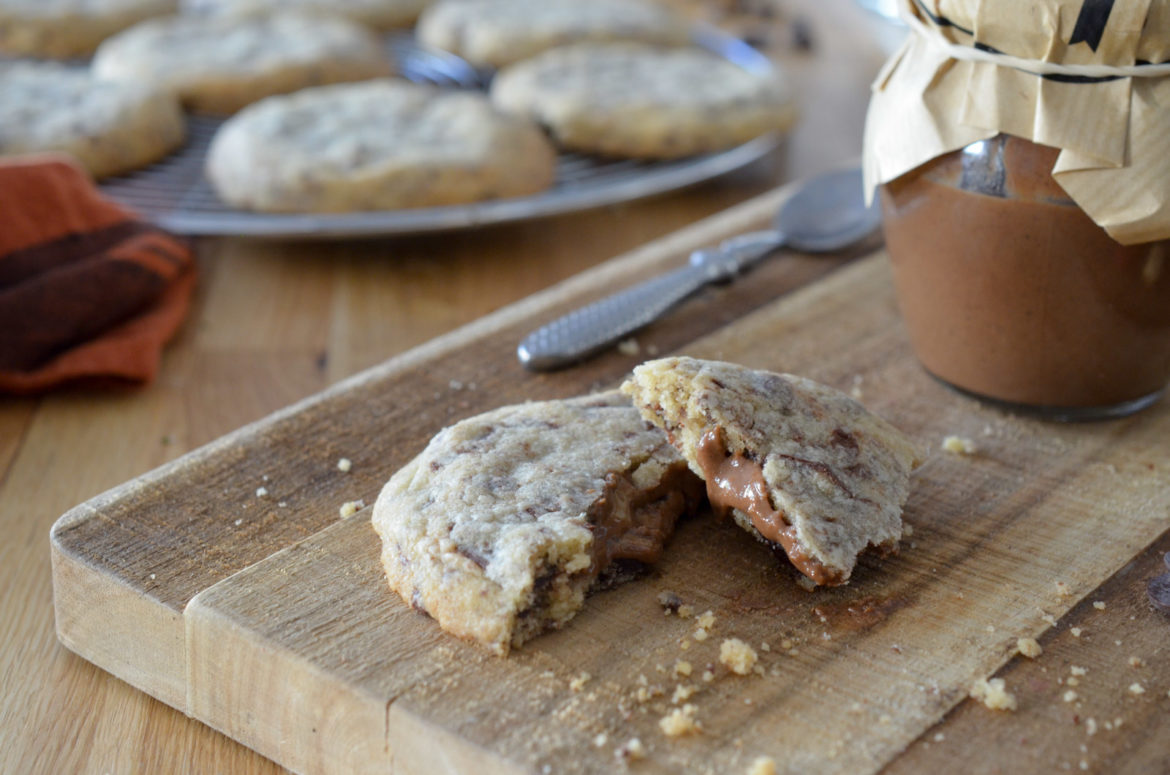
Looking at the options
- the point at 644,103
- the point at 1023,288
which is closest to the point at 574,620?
the point at 1023,288

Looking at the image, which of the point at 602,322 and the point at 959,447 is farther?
the point at 602,322

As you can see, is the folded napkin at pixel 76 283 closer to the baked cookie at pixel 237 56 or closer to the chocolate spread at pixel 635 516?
the baked cookie at pixel 237 56

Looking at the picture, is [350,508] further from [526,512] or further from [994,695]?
[994,695]

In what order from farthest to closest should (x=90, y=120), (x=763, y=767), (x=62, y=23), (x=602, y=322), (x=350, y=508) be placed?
(x=62, y=23)
(x=90, y=120)
(x=602, y=322)
(x=350, y=508)
(x=763, y=767)

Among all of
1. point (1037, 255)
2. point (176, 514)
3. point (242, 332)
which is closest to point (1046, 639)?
point (1037, 255)

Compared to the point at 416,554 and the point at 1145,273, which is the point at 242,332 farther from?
the point at 1145,273

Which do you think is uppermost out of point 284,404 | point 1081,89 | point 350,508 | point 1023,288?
point 1081,89

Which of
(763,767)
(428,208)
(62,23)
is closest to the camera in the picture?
(763,767)
